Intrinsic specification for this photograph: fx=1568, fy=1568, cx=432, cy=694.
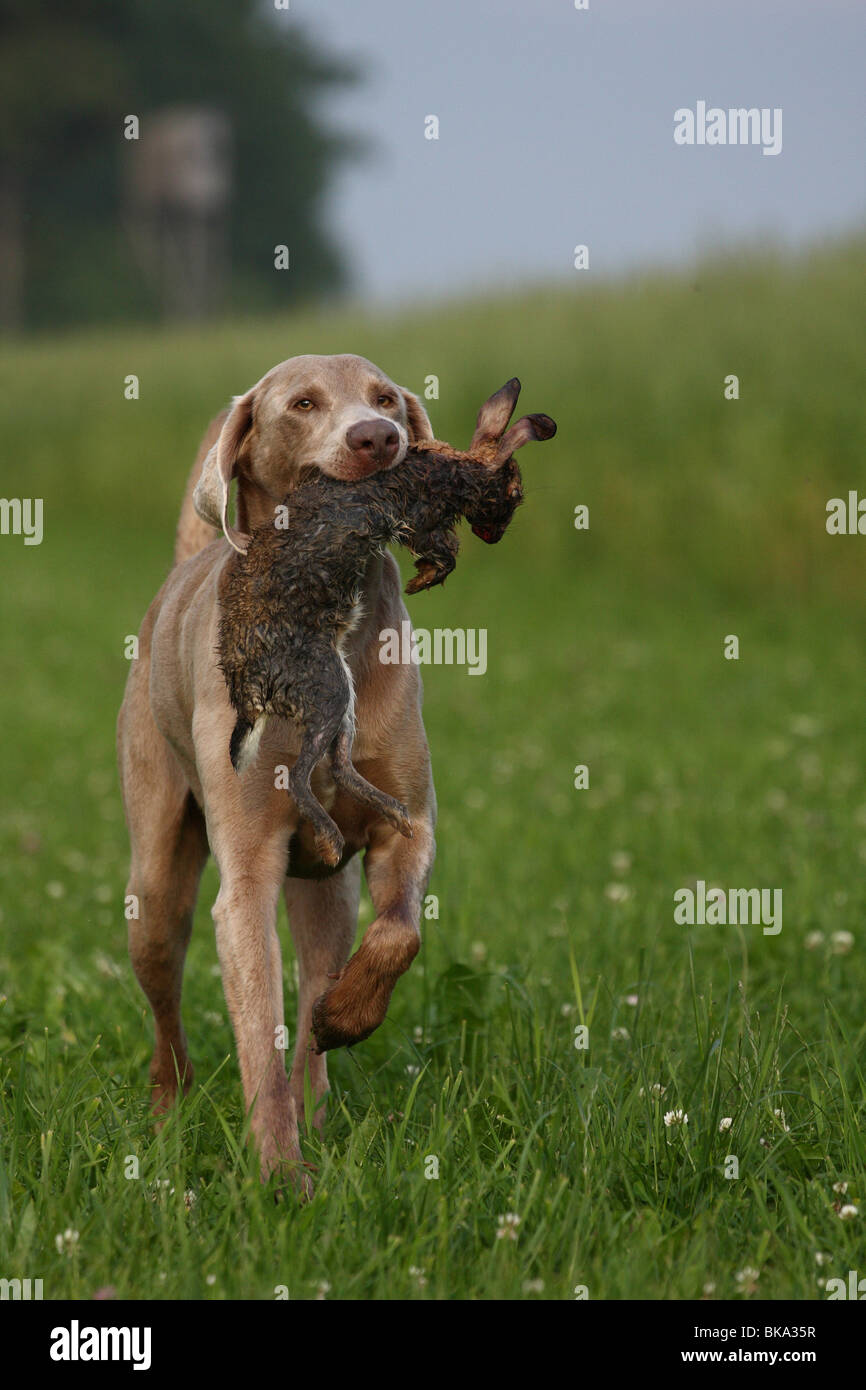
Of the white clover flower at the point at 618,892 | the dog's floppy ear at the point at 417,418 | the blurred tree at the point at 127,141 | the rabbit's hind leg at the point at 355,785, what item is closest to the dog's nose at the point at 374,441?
the dog's floppy ear at the point at 417,418

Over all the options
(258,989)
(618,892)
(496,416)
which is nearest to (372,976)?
(258,989)

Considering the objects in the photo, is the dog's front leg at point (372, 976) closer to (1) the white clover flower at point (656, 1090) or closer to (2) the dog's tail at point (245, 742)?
(2) the dog's tail at point (245, 742)

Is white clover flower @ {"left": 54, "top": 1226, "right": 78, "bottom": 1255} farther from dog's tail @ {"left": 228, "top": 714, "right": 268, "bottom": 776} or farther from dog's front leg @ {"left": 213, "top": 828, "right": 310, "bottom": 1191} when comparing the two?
dog's tail @ {"left": 228, "top": 714, "right": 268, "bottom": 776}

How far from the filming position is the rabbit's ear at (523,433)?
3299 millimetres

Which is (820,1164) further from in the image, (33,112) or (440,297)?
(33,112)

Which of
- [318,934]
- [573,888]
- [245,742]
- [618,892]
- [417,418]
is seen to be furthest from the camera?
[573,888]

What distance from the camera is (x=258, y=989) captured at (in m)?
3.20

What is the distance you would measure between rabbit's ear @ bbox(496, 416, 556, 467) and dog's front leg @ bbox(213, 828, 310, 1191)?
96 cm

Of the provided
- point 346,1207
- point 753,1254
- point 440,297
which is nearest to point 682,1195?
point 753,1254

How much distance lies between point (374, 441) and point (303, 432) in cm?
24

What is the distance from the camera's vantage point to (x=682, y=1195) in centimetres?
306

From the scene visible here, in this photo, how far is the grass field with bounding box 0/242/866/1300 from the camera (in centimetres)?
285

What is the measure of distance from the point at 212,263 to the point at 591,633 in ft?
108

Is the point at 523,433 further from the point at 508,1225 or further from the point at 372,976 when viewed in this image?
A: the point at 508,1225
